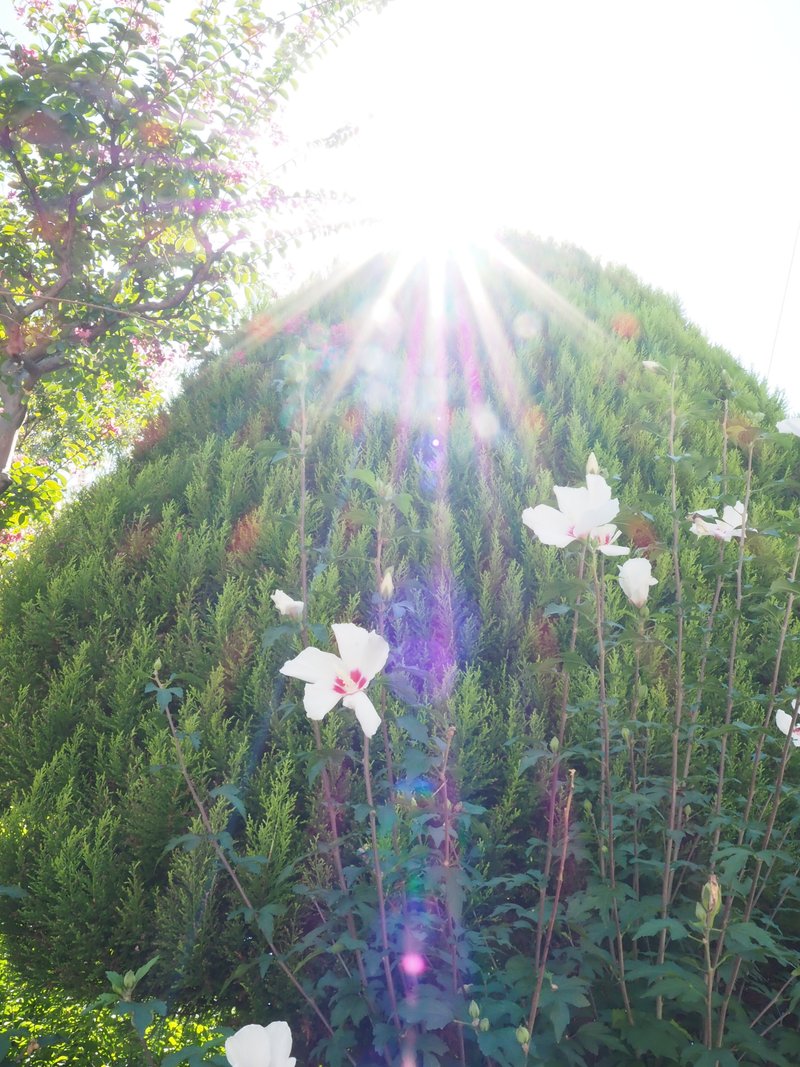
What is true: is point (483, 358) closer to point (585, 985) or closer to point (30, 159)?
point (30, 159)

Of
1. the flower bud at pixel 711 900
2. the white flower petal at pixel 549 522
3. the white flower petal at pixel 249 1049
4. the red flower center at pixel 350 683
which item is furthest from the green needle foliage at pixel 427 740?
the white flower petal at pixel 249 1049

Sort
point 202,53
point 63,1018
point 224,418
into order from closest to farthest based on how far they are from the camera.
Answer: point 63,1018
point 202,53
point 224,418

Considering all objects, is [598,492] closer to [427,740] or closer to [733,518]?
[427,740]

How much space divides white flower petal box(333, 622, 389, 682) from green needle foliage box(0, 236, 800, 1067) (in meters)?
0.25

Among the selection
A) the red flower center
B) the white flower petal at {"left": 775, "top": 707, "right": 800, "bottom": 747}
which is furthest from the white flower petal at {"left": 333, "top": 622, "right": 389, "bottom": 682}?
the white flower petal at {"left": 775, "top": 707, "right": 800, "bottom": 747}

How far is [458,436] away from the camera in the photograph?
5.84 metres

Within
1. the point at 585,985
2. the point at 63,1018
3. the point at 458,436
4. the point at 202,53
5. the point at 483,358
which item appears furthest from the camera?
the point at 483,358

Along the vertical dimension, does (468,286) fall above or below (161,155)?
below

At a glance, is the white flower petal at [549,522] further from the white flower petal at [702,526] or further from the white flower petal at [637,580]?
the white flower petal at [702,526]

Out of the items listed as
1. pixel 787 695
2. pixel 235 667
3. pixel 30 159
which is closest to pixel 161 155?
pixel 30 159

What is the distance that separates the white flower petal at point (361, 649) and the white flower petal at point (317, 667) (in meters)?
0.03

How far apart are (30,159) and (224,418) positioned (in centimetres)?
253

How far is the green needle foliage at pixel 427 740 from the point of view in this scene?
185 centimetres

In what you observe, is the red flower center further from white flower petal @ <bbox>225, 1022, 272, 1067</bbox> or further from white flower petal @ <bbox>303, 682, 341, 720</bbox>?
white flower petal @ <bbox>225, 1022, 272, 1067</bbox>
